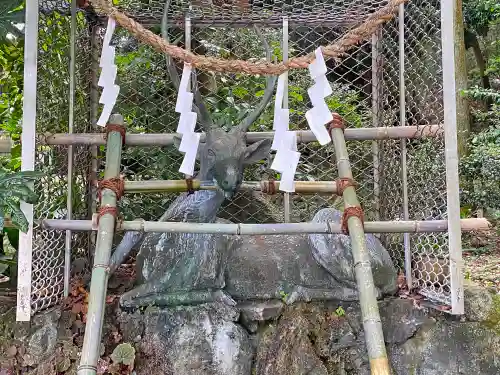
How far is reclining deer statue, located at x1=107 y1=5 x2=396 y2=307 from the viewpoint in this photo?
229cm

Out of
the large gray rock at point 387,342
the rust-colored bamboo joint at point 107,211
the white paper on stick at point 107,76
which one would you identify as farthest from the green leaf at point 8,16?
the large gray rock at point 387,342

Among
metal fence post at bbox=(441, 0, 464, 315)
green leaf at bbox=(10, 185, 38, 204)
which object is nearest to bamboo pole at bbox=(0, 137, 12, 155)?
green leaf at bbox=(10, 185, 38, 204)

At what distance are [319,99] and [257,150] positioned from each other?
0.45 meters

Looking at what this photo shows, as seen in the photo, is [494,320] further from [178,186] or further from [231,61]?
[231,61]

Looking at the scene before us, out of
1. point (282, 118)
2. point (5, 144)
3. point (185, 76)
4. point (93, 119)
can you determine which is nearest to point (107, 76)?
point (185, 76)

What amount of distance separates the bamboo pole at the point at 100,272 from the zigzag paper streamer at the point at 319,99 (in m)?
0.92

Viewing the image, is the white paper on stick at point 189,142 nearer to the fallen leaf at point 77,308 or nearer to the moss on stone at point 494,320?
the fallen leaf at point 77,308

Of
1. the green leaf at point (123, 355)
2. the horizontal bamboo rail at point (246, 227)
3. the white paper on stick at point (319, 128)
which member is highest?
the white paper on stick at point (319, 128)

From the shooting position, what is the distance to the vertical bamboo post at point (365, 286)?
176 cm

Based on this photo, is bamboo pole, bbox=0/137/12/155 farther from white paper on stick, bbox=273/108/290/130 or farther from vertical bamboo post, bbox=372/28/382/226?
vertical bamboo post, bbox=372/28/382/226

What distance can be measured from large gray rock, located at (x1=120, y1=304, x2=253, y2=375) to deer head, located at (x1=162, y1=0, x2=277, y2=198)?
678 mm

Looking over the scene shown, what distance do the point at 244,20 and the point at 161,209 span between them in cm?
132

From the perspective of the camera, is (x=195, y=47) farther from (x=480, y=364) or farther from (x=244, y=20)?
(x=480, y=364)

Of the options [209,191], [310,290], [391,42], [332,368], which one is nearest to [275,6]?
[391,42]
